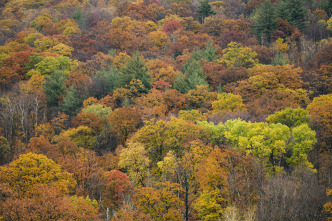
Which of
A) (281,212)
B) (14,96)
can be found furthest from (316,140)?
(14,96)

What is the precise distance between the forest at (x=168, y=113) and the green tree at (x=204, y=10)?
480mm

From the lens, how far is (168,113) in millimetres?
58062

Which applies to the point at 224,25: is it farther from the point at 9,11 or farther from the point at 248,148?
the point at 9,11

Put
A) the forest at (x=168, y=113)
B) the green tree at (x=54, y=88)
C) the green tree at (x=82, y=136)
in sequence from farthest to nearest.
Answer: the green tree at (x=54, y=88)
the green tree at (x=82, y=136)
the forest at (x=168, y=113)

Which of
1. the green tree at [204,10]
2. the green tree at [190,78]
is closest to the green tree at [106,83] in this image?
the green tree at [190,78]

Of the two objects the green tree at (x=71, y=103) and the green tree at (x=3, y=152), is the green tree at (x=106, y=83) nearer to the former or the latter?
the green tree at (x=71, y=103)

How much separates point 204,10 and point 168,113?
5574cm

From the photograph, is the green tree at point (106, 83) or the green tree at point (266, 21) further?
the green tree at point (266, 21)

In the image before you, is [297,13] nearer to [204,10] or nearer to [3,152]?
[204,10]

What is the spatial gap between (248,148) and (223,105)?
15768 millimetres

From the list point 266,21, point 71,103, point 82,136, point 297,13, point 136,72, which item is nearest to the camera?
point 82,136

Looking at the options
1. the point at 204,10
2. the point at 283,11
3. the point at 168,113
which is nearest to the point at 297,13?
the point at 283,11

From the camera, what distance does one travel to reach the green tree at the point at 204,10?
9990cm

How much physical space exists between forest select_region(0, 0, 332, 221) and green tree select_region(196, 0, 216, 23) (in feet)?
1.57
